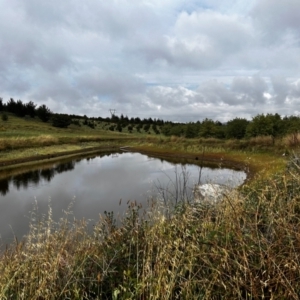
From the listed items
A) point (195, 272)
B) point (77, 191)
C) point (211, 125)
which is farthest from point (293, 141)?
point (211, 125)

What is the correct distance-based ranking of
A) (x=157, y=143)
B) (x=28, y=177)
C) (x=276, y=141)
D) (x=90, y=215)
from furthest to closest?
(x=157, y=143) < (x=276, y=141) < (x=28, y=177) < (x=90, y=215)

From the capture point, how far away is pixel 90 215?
1002cm

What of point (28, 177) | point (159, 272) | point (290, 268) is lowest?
point (28, 177)

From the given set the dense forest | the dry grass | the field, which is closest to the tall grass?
the field

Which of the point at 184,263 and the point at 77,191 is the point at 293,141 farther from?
the point at 184,263

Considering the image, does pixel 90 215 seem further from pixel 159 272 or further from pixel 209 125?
pixel 209 125

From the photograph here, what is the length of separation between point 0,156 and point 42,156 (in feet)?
14.5

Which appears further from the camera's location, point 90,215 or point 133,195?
point 133,195

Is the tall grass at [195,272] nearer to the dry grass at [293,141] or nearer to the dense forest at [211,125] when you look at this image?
the dry grass at [293,141]

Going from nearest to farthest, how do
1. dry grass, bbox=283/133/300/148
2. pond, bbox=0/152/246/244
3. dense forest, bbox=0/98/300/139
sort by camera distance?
pond, bbox=0/152/246/244 < dry grass, bbox=283/133/300/148 < dense forest, bbox=0/98/300/139

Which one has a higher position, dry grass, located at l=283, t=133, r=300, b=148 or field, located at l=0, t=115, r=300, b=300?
dry grass, located at l=283, t=133, r=300, b=148

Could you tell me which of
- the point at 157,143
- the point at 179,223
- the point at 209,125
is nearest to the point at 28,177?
the point at 179,223

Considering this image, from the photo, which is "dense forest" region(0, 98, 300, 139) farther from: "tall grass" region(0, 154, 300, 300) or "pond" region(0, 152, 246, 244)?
"tall grass" region(0, 154, 300, 300)

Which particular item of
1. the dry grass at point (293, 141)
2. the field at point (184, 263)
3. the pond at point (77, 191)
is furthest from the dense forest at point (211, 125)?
the field at point (184, 263)
